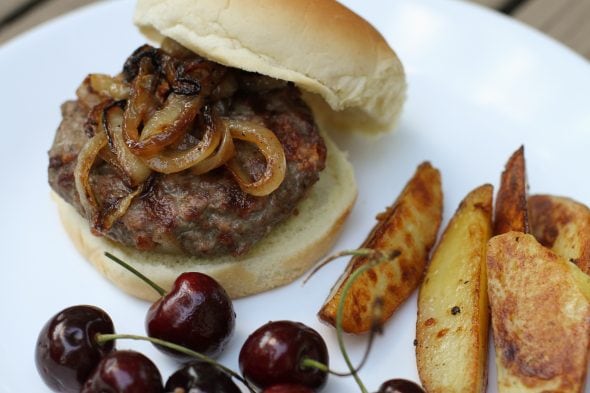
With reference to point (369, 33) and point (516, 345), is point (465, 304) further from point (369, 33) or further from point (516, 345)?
point (369, 33)

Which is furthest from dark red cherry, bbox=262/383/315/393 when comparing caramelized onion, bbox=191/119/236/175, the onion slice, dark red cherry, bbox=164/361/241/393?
the onion slice

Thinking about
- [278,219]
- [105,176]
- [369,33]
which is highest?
[369,33]

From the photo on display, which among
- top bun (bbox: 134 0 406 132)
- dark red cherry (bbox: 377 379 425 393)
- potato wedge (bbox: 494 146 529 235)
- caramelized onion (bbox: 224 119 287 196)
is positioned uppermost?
top bun (bbox: 134 0 406 132)

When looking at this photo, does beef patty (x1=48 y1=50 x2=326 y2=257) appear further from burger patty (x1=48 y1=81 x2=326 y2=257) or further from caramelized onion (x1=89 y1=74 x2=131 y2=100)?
caramelized onion (x1=89 y1=74 x2=131 y2=100)

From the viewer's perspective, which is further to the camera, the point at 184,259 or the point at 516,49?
the point at 516,49

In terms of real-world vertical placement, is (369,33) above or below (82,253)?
above

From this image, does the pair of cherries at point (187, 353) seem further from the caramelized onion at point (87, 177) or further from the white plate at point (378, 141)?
the caramelized onion at point (87, 177)

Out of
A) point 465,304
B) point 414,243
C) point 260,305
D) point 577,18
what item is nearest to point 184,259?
point 260,305
